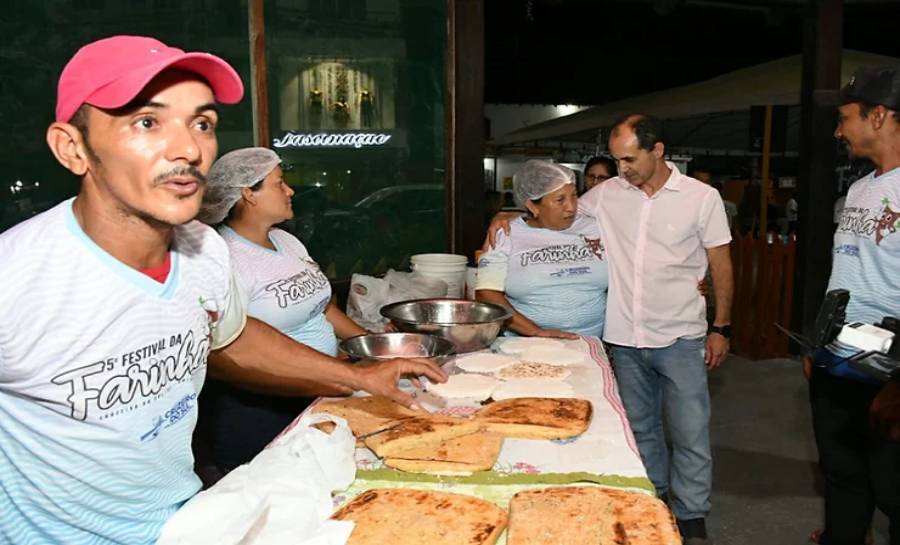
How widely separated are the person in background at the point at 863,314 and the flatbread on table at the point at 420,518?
178 centimetres

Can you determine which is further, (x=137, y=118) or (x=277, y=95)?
(x=277, y=95)

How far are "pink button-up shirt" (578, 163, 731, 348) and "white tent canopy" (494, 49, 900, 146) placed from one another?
4.02 m

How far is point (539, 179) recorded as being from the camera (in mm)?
3631

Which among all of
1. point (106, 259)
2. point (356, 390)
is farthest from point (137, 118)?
point (356, 390)

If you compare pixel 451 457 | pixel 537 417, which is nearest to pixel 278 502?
pixel 451 457

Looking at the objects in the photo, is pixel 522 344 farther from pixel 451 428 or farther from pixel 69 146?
pixel 69 146

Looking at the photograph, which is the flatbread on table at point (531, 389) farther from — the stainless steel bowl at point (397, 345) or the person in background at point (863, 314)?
the person in background at point (863, 314)

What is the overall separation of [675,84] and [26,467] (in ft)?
60.9

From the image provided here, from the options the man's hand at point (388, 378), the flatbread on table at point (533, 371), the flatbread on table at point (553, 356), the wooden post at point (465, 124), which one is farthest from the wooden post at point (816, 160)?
the man's hand at point (388, 378)

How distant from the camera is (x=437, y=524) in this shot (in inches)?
64.1

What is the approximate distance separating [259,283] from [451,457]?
1233mm

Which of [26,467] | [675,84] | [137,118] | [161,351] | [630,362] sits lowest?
[630,362]

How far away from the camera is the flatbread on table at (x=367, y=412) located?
7.18 ft

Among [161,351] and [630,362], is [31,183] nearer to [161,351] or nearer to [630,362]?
[161,351]
